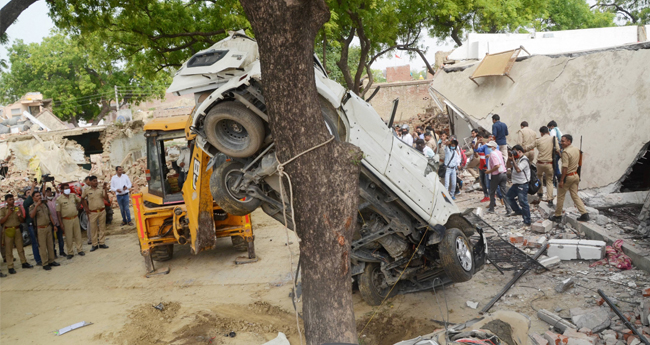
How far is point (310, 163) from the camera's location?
4.40m

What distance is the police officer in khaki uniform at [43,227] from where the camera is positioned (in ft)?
34.3

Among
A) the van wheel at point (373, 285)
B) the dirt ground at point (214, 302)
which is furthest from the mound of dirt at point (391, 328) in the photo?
the van wheel at point (373, 285)

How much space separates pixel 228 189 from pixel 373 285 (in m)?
2.46

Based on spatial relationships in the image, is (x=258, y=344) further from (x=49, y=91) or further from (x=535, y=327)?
(x=49, y=91)

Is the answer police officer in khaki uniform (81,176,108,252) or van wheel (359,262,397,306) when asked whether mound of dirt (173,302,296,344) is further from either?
police officer in khaki uniform (81,176,108,252)

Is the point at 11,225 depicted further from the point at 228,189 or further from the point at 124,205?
the point at 228,189

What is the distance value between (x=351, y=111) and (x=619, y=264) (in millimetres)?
4914

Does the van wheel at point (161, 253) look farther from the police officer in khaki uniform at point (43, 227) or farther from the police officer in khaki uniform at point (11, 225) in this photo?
the police officer in khaki uniform at point (11, 225)

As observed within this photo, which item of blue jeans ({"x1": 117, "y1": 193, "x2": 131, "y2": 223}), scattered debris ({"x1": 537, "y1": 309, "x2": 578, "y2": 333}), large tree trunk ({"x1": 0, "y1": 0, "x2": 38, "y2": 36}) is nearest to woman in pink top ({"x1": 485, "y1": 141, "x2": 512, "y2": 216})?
scattered debris ({"x1": 537, "y1": 309, "x2": 578, "y2": 333})

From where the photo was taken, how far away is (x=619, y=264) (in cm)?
724

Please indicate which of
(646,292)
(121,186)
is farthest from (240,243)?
(646,292)

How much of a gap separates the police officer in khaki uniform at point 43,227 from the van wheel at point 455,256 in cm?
888

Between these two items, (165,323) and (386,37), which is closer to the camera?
(165,323)

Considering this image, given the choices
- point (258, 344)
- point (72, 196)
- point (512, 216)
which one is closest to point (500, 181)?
point (512, 216)
